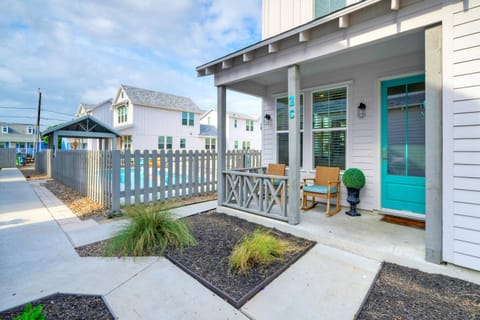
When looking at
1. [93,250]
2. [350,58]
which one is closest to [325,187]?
Result: [350,58]

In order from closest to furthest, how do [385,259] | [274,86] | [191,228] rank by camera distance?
[385,259] < [191,228] < [274,86]

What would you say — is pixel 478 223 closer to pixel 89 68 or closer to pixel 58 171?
pixel 58 171

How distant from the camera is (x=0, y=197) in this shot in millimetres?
6273

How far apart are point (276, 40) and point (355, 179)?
2.81 metres

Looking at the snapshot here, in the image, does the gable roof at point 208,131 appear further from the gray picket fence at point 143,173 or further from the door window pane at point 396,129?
the door window pane at point 396,129

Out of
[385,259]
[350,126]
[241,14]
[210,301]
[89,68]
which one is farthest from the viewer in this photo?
[89,68]

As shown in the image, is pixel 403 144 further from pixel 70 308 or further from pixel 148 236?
pixel 70 308

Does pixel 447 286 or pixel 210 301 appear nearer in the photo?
pixel 210 301

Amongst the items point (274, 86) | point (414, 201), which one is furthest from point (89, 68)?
point (414, 201)

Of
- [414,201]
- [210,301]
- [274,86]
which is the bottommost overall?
[210,301]

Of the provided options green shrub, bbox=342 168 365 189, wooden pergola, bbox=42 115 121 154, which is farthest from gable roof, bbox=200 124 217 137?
green shrub, bbox=342 168 365 189

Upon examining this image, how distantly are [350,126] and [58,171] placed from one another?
11244mm

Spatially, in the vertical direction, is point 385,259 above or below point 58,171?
below

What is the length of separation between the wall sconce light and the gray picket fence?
153 inches
